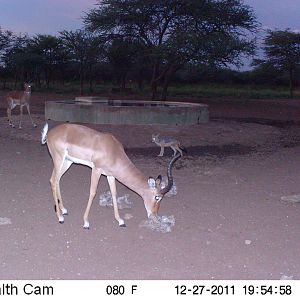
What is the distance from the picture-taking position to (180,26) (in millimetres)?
26766

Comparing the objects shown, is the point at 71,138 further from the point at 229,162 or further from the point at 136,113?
the point at 136,113

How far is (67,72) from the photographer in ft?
152

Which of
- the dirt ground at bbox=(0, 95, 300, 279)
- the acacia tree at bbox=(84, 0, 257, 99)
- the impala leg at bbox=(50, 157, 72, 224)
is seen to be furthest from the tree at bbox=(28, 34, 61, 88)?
the impala leg at bbox=(50, 157, 72, 224)

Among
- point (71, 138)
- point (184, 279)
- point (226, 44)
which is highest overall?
point (226, 44)

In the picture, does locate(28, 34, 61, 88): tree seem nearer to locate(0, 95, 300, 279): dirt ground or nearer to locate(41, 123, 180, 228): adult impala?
locate(0, 95, 300, 279): dirt ground

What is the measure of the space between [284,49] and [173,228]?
37.1 m

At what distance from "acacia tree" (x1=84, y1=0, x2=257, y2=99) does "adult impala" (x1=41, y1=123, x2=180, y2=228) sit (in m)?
19.1

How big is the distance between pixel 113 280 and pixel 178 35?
21.4m

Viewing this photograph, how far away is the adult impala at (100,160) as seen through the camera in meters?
5.62

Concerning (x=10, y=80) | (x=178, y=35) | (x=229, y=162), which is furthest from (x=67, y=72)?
(x=229, y=162)

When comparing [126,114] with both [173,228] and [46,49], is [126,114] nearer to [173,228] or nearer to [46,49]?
[173,228]

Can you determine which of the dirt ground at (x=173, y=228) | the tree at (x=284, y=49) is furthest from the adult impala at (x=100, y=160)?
the tree at (x=284, y=49)

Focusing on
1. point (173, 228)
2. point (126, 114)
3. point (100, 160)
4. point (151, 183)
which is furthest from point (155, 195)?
point (126, 114)

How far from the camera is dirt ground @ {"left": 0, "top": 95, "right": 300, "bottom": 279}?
4.66 meters
